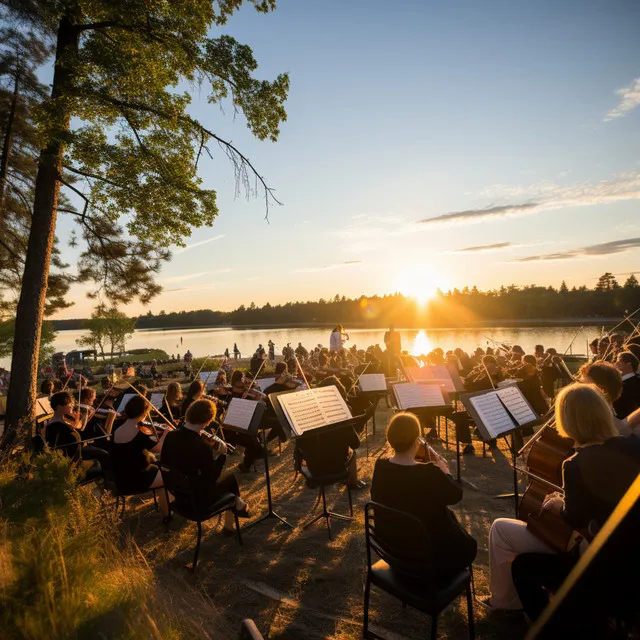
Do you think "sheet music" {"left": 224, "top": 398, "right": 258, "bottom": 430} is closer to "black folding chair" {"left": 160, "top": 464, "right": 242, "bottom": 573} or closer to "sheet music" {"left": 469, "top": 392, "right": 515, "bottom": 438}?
"black folding chair" {"left": 160, "top": 464, "right": 242, "bottom": 573}

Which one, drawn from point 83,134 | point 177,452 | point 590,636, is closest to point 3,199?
point 83,134

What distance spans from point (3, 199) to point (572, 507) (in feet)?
33.8

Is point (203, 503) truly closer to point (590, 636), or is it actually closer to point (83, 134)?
point (590, 636)

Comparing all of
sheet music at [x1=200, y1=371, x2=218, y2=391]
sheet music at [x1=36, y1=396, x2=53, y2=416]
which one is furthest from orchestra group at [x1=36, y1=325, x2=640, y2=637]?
sheet music at [x1=200, y1=371, x2=218, y2=391]

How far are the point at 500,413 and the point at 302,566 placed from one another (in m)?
2.74

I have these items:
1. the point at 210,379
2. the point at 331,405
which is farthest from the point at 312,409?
the point at 210,379

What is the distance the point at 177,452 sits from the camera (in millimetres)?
3984

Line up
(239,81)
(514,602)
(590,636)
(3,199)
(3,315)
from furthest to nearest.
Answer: (3,315), (3,199), (239,81), (514,602), (590,636)

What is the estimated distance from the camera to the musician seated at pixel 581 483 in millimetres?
2334

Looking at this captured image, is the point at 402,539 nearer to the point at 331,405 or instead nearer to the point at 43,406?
the point at 331,405

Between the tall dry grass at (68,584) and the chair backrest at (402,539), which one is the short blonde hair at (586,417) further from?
the tall dry grass at (68,584)

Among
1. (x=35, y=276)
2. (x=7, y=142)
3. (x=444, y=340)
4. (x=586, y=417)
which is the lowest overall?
(x=444, y=340)

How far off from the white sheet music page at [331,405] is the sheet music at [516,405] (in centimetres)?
188

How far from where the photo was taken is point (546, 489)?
3.00 meters
